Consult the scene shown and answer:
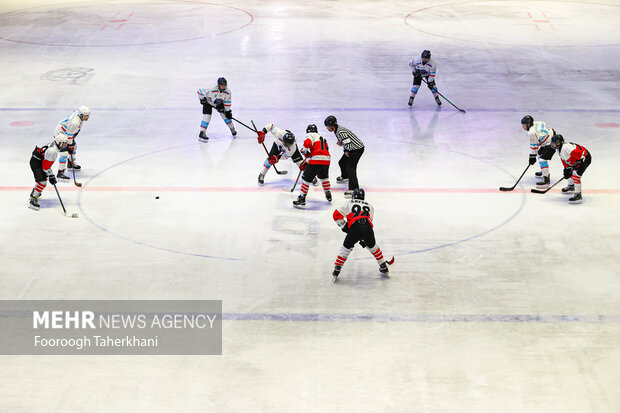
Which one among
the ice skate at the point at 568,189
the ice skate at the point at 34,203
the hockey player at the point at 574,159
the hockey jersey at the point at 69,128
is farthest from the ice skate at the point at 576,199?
the ice skate at the point at 34,203

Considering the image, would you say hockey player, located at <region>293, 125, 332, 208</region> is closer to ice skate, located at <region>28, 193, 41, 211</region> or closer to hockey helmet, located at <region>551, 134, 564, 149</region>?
hockey helmet, located at <region>551, 134, 564, 149</region>

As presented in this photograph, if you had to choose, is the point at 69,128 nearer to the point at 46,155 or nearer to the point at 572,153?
the point at 46,155

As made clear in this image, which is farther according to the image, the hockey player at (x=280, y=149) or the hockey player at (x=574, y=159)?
the hockey player at (x=280, y=149)

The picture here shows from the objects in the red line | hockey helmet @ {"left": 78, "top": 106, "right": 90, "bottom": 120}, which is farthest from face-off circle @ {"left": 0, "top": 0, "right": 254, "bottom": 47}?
the red line

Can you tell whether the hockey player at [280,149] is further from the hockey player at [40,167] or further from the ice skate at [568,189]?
the ice skate at [568,189]

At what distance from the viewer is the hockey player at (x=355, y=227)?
9594 millimetres

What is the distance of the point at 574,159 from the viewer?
477 inches

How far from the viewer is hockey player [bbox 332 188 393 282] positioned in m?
9.59

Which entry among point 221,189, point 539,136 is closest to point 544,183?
point 539,136

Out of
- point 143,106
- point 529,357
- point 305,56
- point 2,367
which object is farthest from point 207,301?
point 305,56

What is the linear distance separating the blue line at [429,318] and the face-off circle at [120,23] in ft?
51.1

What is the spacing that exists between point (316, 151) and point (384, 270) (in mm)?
2973

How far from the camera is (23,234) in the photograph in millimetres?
11188

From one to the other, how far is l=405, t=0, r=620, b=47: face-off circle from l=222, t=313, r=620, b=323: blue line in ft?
49.0
